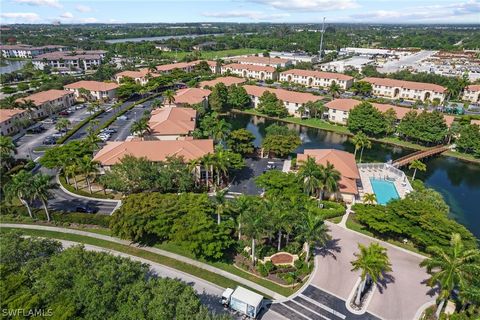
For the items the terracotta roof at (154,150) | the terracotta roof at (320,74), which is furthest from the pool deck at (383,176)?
the terracotta roof at (320,74)

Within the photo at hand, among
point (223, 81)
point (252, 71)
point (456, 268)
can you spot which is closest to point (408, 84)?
point (252, 71)

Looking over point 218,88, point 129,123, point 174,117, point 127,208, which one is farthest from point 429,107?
point 127,208

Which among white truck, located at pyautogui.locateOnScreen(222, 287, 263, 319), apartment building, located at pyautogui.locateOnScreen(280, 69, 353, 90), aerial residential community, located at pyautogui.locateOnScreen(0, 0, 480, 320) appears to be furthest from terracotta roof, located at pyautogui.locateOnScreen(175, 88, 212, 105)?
white truck, located at pyautogui.locateOnScreen(222, 287, 263, 319)

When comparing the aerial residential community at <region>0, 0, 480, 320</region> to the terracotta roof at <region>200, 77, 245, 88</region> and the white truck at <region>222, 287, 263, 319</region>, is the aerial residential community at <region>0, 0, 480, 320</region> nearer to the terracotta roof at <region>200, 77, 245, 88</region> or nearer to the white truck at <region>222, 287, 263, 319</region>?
the white truck at <region>222, 287, 263, 319</region>

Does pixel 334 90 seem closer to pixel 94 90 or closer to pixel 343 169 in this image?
pixel 343 169

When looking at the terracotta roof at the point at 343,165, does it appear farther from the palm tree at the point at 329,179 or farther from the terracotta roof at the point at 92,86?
the terracotta roof at the point at 92,86
